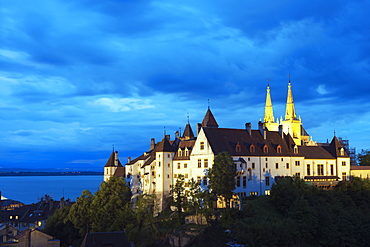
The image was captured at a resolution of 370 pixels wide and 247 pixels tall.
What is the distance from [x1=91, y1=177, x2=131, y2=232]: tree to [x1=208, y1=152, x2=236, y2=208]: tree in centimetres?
1536

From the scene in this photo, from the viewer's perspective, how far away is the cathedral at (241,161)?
7319 cm

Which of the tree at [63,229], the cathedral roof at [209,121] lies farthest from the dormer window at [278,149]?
the tree at [63,229]

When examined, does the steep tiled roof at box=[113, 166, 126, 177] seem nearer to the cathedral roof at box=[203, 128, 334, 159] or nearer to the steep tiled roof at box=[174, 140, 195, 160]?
the steep tiled roof at box=[174, 140, 195, 160]

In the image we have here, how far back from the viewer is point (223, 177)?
213ft

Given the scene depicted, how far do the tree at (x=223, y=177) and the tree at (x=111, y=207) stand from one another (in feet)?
50.4

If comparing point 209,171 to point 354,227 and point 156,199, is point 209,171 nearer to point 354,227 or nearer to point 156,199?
point 156,199

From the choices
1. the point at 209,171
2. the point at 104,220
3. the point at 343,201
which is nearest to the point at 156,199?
the point at 104,220

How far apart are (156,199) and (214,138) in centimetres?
1506

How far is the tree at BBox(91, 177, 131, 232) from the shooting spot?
70.2m

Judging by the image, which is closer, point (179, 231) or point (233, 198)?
point (179, 231)

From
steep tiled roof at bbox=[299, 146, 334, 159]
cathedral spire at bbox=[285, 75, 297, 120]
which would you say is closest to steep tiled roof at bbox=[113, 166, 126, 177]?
steep tiled roof at bbox=[299, 146, 334, 159]

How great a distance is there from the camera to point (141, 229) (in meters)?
63.0

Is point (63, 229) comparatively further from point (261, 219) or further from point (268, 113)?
point (268, 113)

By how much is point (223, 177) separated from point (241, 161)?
29.3ft
